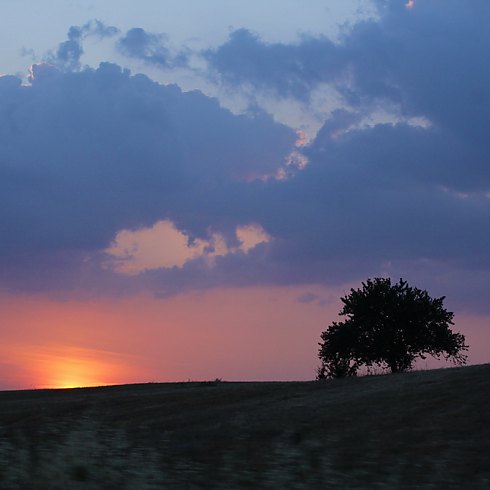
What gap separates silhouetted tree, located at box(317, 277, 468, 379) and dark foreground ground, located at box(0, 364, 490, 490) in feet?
104

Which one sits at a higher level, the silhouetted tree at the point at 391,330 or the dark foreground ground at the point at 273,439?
the silhouetted tree at the point at 391,330

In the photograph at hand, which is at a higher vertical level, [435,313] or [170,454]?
[435,313]

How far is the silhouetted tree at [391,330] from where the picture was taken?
66188mm

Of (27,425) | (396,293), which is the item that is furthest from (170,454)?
(396,293)

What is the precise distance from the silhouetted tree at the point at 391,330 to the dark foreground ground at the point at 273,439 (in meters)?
31.8

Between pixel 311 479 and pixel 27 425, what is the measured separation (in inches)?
654

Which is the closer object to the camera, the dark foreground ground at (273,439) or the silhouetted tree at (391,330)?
the dark foreground ground at (273,439)

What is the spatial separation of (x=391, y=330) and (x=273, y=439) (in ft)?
155

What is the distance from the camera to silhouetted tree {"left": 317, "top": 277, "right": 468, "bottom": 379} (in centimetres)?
6619

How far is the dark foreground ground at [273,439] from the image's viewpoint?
47.2ft

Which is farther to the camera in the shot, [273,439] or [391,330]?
[391,330]

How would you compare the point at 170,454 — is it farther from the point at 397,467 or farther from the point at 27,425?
the point at 27,425

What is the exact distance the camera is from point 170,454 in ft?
63.4

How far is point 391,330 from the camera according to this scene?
66.3 meters
